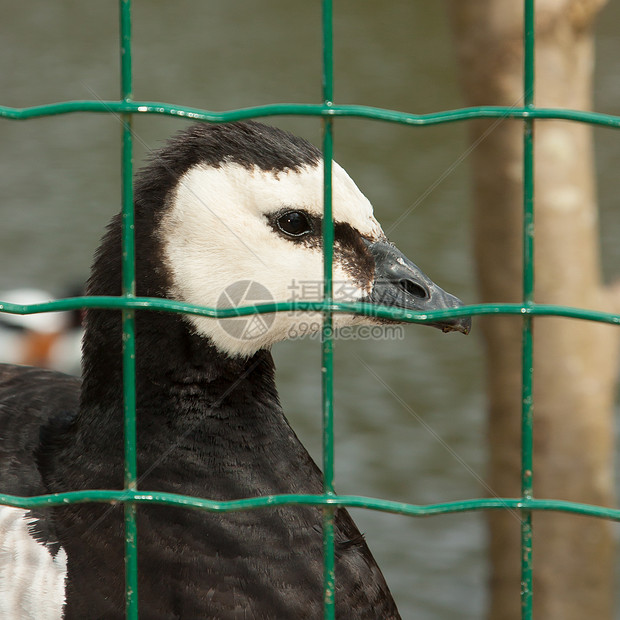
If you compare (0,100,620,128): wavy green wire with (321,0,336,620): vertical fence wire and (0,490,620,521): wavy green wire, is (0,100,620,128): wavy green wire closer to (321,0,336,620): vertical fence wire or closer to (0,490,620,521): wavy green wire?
(321,0,336,620): vertical fence wire

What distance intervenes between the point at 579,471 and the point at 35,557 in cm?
172

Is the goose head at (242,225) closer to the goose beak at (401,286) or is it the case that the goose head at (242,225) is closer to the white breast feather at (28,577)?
the goose beak at (401,286)

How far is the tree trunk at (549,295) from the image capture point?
2611 millimetres

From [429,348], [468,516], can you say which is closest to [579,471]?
[468,516]

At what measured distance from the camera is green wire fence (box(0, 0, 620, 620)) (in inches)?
49.8

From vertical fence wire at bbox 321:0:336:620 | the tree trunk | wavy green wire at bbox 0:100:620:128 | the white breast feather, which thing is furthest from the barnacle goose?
the tree trunk

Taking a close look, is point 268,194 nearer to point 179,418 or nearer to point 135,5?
point 179,418

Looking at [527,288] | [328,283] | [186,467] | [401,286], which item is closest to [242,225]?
[401,286]

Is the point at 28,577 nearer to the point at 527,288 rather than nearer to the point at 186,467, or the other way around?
the point at 186,467

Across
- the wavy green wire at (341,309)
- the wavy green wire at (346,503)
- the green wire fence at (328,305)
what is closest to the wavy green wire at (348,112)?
the green wire fence at (328,305)

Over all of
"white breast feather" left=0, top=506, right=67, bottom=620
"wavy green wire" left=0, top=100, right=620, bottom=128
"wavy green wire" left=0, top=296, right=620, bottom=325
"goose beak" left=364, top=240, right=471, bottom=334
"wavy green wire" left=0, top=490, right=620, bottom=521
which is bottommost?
"white breast feather" left=0, top=506, right=67, bottom=620

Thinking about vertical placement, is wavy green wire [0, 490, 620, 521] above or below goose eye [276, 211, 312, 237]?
below

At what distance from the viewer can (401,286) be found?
190 centimetres

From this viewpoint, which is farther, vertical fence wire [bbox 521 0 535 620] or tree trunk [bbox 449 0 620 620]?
tree trunk [bbox 449 0 620 620]
